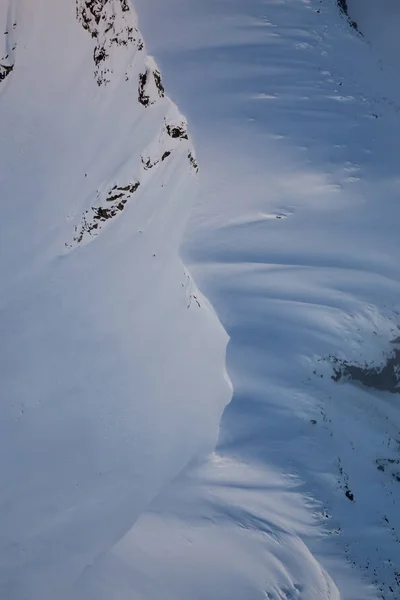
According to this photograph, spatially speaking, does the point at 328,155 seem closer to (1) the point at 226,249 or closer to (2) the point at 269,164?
(2) the point at 269,164

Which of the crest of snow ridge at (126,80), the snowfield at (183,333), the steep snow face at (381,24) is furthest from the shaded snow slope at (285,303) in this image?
the crest of snow ridge at (126,80)

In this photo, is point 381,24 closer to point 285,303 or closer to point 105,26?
point 285,303

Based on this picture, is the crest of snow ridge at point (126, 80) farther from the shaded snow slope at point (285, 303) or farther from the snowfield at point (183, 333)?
the shaded snow slope at point (285, 303)

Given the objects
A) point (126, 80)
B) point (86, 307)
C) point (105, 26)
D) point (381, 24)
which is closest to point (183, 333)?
point (86, 307)

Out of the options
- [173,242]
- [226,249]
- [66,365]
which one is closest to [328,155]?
[226,249]

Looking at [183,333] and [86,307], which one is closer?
[86,307]

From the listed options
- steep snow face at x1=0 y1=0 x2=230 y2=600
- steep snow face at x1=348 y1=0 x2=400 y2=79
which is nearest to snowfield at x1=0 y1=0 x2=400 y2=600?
steep snow face at x1=0 y1=0 x2=230 y2=600

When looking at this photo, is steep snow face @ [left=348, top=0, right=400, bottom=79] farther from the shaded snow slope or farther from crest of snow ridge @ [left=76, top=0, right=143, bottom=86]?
crest of snow ridge @ [left=76, top=0, right=143, bottom=86]
